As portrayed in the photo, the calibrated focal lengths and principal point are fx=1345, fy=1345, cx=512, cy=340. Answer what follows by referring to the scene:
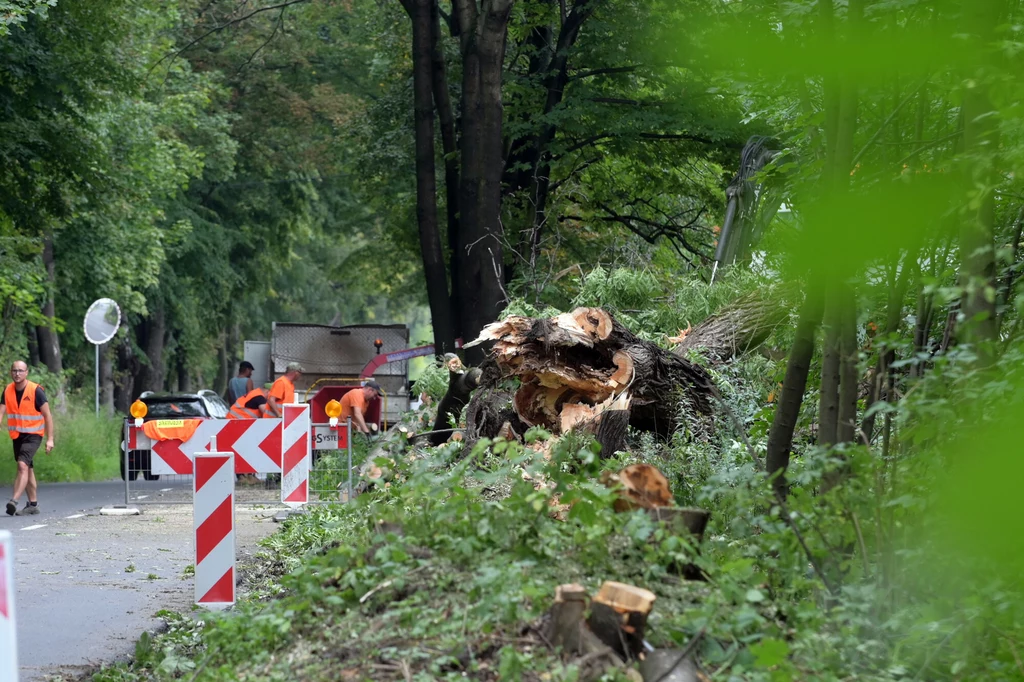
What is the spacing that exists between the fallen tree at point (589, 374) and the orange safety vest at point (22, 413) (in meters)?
7.06

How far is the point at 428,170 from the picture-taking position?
64.5ft

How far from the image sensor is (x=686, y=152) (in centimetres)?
2200

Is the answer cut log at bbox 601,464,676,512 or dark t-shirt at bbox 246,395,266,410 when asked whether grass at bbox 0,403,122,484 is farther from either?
cut log at bbox 601,464,676,512

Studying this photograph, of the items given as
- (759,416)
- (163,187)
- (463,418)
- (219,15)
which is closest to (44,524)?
(463,418)

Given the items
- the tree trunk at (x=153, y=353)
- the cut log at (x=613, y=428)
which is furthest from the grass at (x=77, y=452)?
the cut log at (x=613, y=428)

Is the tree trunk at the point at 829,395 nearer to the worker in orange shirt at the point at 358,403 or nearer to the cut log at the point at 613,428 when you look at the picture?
the cut log at the point at 613,428

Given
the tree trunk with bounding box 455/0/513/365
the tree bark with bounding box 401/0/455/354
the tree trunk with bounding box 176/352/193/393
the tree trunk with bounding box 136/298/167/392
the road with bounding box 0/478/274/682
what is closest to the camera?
the road with bounding box 0/478/274/682

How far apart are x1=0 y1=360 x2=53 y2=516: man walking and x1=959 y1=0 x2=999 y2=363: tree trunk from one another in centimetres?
1230

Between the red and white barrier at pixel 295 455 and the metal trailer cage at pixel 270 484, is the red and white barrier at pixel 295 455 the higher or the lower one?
the higher one

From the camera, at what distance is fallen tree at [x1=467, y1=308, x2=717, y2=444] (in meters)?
10.4

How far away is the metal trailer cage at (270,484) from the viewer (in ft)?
51.8

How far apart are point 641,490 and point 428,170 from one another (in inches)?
558

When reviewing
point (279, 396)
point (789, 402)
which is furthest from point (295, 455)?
point (789, 402)

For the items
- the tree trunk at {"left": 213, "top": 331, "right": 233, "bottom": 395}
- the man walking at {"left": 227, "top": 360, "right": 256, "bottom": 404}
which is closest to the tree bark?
the man walking at {"left": 227, "top": 360, "right": 256, "bottom": 404}
